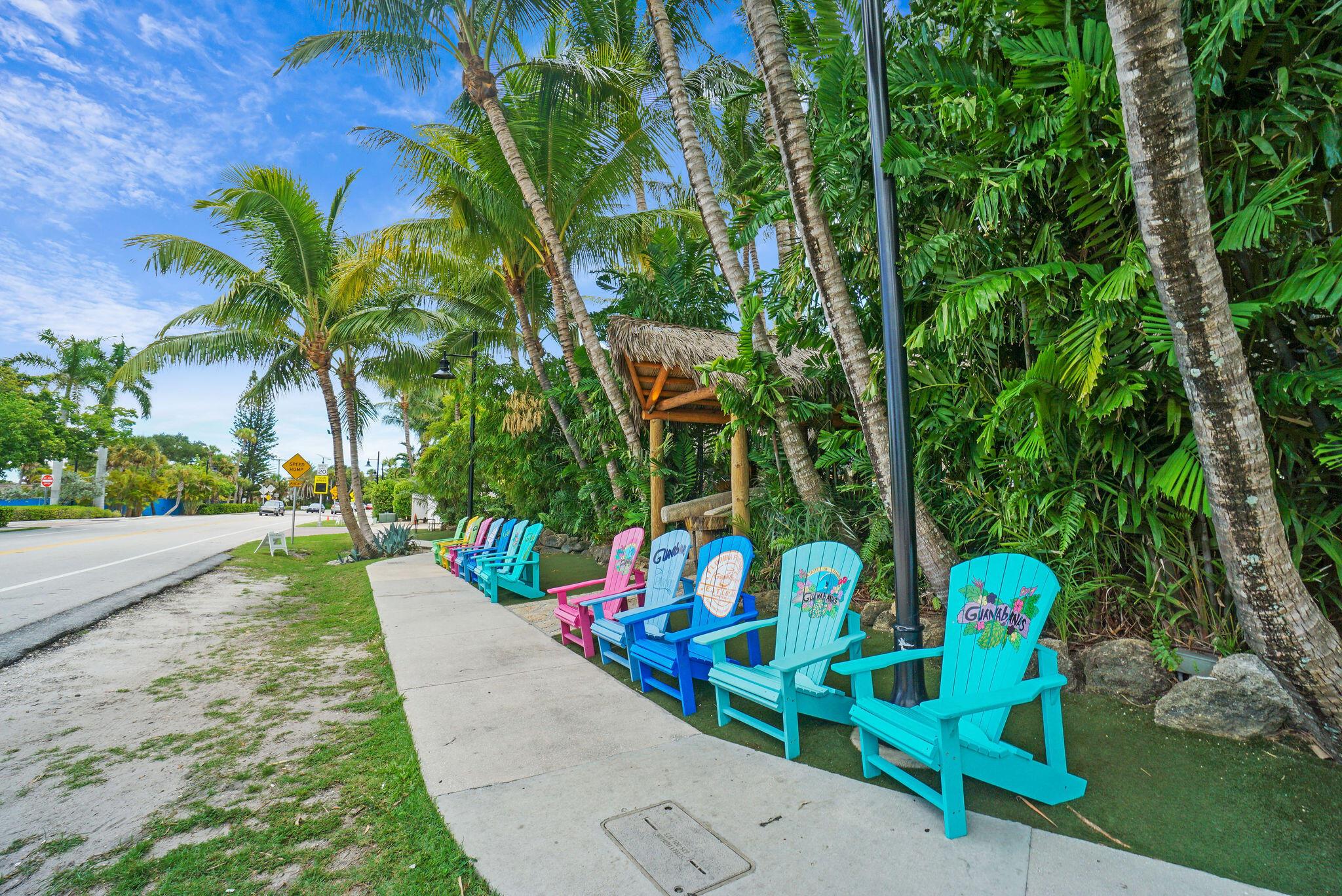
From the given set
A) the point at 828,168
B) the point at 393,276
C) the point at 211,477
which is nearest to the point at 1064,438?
the point at 828,168

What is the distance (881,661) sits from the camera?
9.23ft

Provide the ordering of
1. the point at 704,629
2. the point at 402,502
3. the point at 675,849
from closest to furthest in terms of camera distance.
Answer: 1. the point at 675,849
2. the point at 704,629
3. the point at 402,502

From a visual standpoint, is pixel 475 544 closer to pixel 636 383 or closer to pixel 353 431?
pixel 636 383

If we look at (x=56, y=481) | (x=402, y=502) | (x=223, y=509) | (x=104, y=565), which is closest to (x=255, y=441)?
(x=223, y=509)

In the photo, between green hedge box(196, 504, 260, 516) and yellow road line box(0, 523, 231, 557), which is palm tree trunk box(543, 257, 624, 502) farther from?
green hedge box(196, 504, 260, 516)

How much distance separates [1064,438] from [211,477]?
6689cm

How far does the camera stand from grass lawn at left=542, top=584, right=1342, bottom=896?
2.20 meters

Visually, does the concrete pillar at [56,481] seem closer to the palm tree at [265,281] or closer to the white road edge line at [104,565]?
the white road edge line at [104,565]

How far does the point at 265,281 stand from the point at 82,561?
23.2ft

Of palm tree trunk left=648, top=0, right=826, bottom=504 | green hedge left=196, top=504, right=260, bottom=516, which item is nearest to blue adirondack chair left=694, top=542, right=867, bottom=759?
palm tree trunk left=648, top=0, right=826, bottom=504

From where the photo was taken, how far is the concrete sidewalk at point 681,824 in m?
2.13

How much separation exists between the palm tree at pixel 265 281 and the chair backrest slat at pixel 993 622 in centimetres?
1392

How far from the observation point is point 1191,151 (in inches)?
98.6

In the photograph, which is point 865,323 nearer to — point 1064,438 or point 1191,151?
point 1064,438
